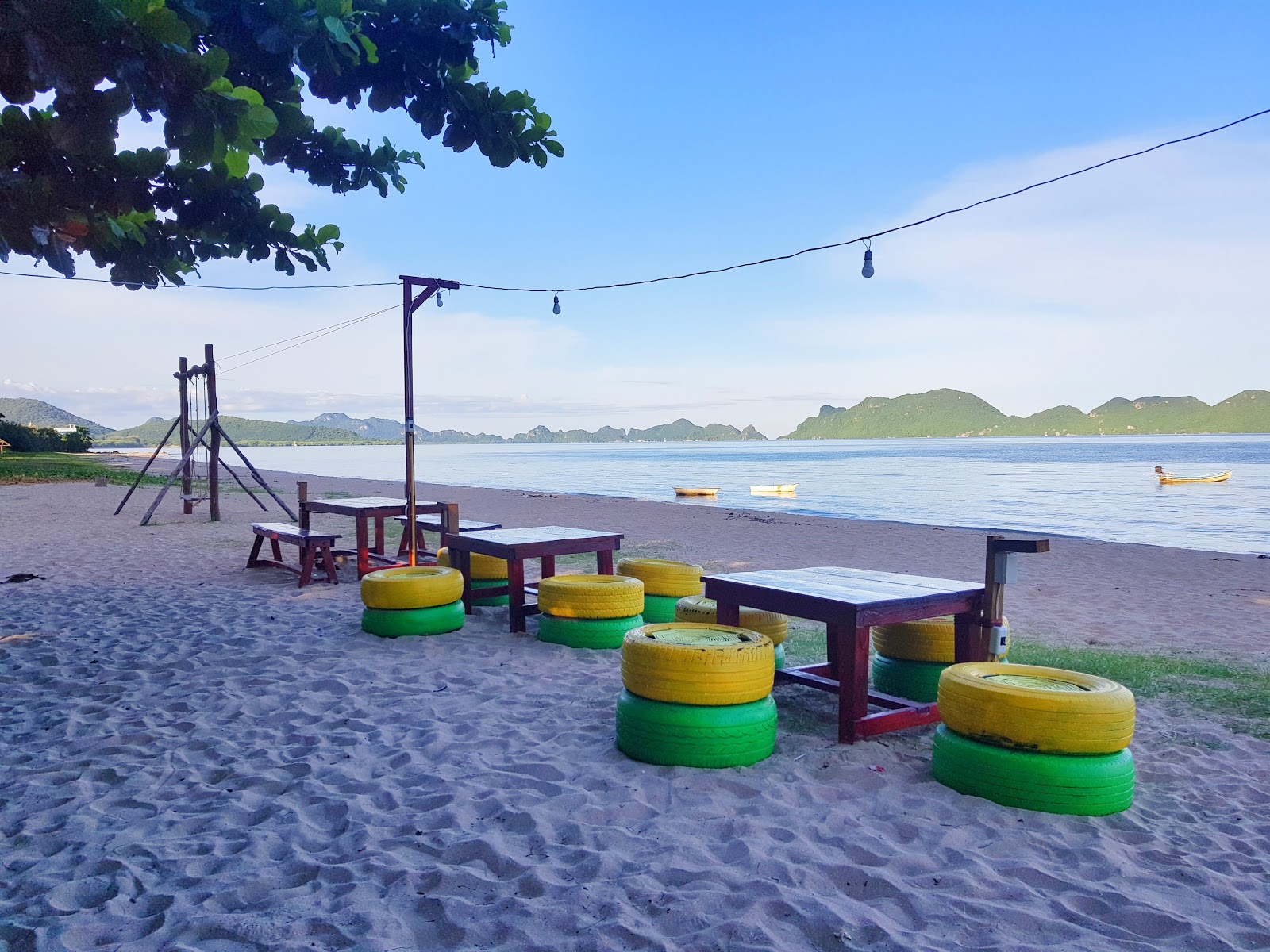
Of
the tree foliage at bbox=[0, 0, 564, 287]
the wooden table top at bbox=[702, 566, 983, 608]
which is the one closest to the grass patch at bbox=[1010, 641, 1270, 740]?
the wooden table top at bbox=[702, 566, 983, 608]

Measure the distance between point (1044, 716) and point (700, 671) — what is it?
1.59m

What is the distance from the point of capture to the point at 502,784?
13.0 ft

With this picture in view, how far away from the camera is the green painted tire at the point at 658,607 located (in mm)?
7680

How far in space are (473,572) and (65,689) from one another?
152 inches

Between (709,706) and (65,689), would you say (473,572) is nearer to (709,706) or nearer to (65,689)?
(65,689)

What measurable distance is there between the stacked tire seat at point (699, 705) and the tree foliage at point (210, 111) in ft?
10.6

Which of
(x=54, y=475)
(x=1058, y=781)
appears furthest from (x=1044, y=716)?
(x=54, y=475)

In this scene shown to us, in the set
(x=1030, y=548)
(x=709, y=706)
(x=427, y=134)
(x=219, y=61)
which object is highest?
(x=427, y=134)

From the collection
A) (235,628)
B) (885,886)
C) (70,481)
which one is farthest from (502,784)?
(70,481)

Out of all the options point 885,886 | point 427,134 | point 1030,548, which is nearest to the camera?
point 885,886

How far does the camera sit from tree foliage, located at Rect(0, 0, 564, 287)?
12.0ft

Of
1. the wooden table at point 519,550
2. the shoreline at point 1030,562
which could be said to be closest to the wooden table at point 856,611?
the wooden table at point 519,550

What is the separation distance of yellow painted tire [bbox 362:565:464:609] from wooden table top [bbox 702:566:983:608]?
2.88 meters

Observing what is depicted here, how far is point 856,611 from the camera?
4395 millimetres
